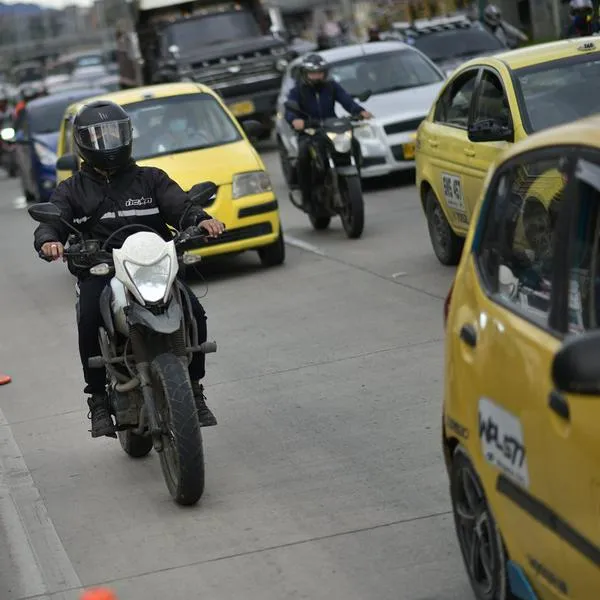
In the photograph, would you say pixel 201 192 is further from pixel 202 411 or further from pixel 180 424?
pixel 180 424

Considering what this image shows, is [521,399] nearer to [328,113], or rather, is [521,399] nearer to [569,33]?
[328,113]

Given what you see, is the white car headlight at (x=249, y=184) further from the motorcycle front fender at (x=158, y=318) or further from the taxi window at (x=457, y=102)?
the motorcycle front fender at (x=158, y=318)

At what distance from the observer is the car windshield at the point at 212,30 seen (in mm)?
30188

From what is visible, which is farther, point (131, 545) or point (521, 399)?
point (131, 545)

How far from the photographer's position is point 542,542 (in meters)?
4.68

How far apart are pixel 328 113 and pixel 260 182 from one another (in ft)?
6.12

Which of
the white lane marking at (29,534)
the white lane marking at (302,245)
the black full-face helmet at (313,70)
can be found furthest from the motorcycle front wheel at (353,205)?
the white lane marking at (29,534)

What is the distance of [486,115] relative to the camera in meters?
12.4

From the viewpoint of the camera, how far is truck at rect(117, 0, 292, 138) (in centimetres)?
2914

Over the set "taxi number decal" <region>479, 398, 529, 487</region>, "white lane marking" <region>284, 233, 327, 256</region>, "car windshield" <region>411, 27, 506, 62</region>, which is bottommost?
"white lane marking" <region>284, 233, 327, 256</region>

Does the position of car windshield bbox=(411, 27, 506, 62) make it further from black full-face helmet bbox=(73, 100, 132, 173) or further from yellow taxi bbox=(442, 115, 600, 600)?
yellow taxi bbox=(442, 115, 600, 600)

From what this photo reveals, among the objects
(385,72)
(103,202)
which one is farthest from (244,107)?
(103,202)

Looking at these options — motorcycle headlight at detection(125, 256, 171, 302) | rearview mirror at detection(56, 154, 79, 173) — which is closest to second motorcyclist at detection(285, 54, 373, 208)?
rearview mirror at detection(56, 154, 79, 173)

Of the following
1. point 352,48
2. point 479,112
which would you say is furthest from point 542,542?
point 352,48
